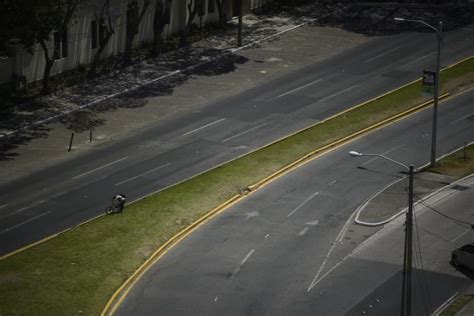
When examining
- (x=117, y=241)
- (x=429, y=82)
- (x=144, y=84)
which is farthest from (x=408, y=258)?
(x=144, y=84)

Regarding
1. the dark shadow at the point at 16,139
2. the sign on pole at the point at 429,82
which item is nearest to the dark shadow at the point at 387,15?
the sign on pole at the point at 429,82

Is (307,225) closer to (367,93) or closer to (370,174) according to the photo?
(370,174)

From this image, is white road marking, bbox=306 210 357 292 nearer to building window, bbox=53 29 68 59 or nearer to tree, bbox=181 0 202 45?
building window, bbox=53 29 68 59

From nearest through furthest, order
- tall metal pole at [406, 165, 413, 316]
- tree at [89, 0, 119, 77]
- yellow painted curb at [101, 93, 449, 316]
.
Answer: tall metal pole at [406, 165, 413, 316] → yellow painted curb at [101, 93, 449, 316] → tree at [89, 0, 119, 77]

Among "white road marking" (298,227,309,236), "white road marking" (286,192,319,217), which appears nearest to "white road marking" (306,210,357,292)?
"white road marking" (298,227,309,236)

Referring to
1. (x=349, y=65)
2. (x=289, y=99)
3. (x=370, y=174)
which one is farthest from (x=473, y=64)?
(x=370, y=174)
